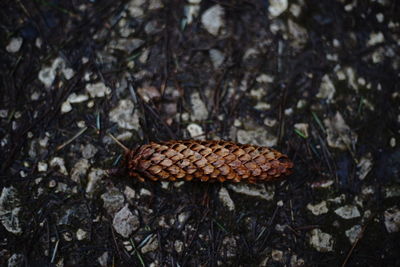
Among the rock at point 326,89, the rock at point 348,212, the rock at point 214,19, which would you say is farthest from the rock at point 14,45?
the rock at point 348,212

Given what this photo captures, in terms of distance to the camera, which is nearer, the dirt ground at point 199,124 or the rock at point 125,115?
the dirt ground at point 199,124

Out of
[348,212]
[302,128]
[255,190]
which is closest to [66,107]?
[255,190]

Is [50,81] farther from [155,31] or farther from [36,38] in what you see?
[155,31]

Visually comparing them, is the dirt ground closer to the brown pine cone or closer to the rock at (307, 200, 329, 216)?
the rock at (307, 200, 329, 216)

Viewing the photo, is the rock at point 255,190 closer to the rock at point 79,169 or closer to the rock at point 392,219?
the rock at point 392,219

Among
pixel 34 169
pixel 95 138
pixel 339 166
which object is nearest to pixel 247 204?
pixel 339 166

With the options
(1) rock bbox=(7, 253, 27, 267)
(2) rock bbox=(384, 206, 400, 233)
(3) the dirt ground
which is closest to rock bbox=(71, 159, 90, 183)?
(3) the dirt ground

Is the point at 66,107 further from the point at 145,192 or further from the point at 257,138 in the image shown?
the point at 257,138
